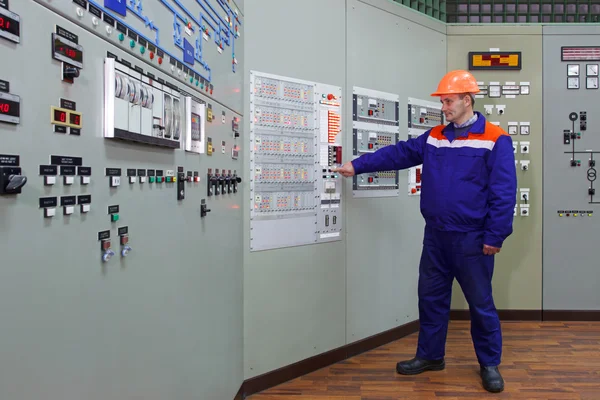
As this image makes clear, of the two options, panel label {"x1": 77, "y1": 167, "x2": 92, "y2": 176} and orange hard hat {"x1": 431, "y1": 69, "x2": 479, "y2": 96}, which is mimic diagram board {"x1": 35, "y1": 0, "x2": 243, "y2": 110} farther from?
orange hard hat {"x1": 431, "y1": 69, "x2": 479, "y2": 96}

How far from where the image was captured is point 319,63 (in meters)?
3.26

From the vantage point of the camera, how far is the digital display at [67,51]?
109 cm

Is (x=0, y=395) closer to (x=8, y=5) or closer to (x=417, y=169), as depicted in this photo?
(x=8, y=5)

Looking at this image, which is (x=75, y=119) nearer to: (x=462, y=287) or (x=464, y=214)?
(x=464, y=214)

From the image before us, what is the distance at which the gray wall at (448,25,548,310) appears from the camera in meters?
4.50

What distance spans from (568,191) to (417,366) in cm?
231

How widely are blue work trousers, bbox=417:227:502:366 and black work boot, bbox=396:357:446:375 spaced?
1.6 inches

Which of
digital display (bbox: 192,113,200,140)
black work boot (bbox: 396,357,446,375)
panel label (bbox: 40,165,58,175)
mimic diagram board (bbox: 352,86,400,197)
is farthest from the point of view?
mimic diagram board (bbox: 352,86,400,197)

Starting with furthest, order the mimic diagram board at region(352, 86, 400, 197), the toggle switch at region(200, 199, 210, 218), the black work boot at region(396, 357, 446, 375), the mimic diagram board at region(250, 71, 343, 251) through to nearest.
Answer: the mimic diagram board at region(352, 86, 400, 197), the black work boot at region(396, 357, 446, 375), the mimic diagram board at region(250, 71, 343, 251), the toggle switch at region(200, 199, 210, 218)

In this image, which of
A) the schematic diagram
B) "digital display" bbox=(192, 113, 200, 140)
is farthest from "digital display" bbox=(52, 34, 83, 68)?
the schematic diagram

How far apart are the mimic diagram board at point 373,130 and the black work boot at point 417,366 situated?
1157 millimetres

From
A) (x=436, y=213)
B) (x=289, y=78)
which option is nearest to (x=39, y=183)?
(x=289, y=78)

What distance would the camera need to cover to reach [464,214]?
2961mm

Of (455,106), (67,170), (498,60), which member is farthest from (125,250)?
(498,60)
